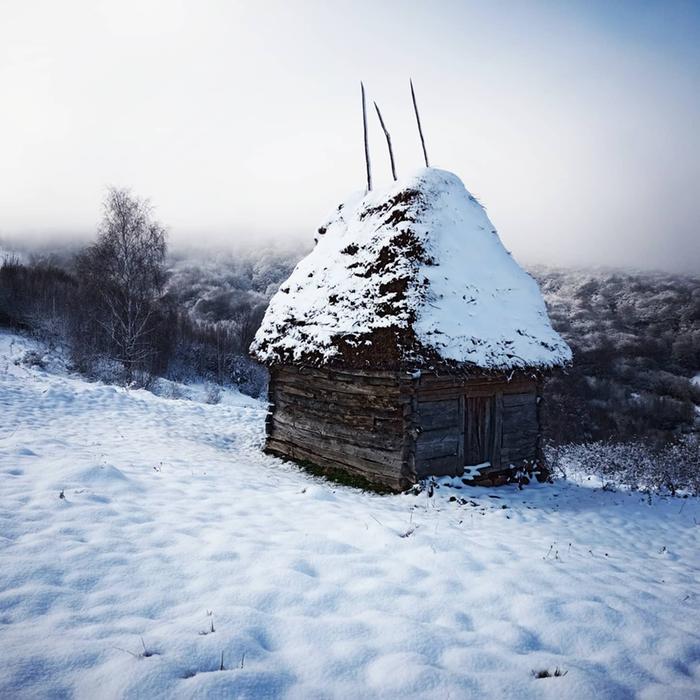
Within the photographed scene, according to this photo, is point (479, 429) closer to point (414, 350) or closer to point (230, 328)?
point (414, 350)

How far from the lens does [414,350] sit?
22.7 feet

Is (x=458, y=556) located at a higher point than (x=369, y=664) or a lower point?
lower

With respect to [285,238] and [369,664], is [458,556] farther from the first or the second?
[285,238]

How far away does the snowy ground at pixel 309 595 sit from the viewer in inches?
86.1

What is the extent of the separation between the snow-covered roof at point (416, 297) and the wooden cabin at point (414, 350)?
3 cm

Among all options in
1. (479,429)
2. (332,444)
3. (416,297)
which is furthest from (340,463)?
(416,297)

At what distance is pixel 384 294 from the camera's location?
25.9 feet

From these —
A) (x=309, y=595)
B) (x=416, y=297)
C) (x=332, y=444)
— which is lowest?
(x=332, y=444)

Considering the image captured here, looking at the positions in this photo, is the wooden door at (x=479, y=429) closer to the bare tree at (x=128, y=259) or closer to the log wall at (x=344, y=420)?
the log wall at (x=344, y=420)

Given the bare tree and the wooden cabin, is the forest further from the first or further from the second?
the wooden cabin

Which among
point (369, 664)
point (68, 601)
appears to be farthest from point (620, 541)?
point (68, 601)

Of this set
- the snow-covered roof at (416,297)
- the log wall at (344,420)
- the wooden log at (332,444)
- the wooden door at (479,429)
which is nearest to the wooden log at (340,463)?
the log wall at (344,420)

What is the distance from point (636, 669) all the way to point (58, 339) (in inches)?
1212

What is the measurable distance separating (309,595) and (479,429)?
18.5ft
